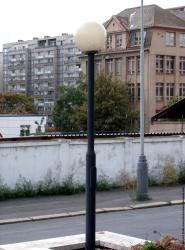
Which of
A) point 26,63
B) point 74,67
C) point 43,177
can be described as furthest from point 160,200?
point 26,63

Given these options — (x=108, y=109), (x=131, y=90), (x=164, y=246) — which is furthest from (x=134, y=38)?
(x=164, y=246)

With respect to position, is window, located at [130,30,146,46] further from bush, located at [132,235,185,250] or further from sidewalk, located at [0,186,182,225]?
bush, located at [132,235,185,250]

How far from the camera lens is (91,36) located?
324 inches

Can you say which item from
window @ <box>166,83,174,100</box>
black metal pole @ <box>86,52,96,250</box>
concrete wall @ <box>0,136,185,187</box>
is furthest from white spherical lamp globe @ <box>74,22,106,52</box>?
window @ <box>166,83,174,100</box>

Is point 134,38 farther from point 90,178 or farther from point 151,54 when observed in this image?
point 90,178

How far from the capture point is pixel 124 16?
93312 millimetres

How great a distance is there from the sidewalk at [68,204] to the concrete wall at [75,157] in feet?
2.73

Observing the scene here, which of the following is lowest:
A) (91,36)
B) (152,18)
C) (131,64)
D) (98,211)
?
(98,211)

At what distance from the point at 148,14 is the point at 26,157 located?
232 feet

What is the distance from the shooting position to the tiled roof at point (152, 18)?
8656 cm

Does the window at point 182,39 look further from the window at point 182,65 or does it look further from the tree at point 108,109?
the tree at point 108,109

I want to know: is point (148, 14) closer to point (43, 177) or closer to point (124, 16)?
point (124, 16)

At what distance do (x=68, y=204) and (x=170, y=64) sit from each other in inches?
2984

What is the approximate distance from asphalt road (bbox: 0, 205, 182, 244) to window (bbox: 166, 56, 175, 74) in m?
75.2
